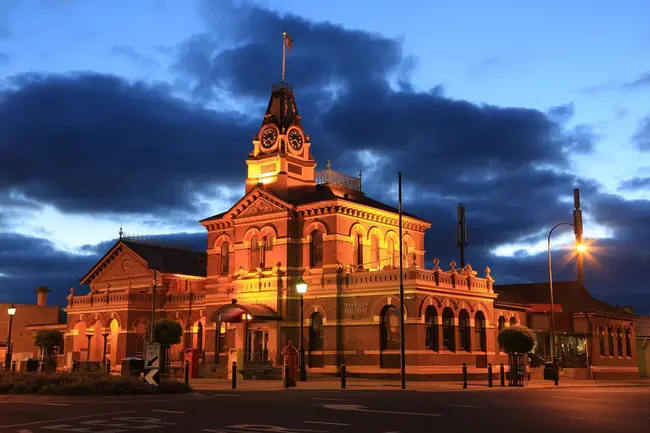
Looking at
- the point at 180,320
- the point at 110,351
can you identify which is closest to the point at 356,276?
the point at 180,320

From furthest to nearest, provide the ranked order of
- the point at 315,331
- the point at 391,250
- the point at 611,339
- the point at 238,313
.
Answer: the point at 611,339 < the point at 391,250 < the point at 315,331 < the point at 238,313

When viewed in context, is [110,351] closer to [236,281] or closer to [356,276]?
[236,281]

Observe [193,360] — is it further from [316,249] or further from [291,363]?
[316,249]

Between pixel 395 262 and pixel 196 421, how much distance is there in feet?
126

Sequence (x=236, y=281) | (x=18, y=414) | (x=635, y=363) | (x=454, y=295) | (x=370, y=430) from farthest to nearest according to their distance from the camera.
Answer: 1. (x=635, y=363)
2. (x=236, y=281)
3. (x=454, y=295)
4. (x=18, y=414)
5. (x=370, y=430)

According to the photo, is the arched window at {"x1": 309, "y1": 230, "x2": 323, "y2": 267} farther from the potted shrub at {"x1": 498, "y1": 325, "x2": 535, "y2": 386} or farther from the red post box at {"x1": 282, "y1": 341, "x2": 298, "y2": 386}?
the red post box at {"x1": 282, "y1": 341, "x2": 298, "y2": 386}

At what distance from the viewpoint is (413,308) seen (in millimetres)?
43844

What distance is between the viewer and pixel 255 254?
5428 cm

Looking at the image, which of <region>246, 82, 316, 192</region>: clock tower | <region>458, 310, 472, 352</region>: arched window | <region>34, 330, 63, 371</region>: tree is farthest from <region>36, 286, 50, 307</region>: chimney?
<region>458, 310, 472, 352</region>: arched window

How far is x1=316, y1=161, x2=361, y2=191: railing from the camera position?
5788 cm

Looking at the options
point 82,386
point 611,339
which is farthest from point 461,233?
point 82,386

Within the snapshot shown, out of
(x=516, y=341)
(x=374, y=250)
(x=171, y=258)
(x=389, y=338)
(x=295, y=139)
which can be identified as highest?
(x=295, y=139)

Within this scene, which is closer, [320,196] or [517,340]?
[517,340]

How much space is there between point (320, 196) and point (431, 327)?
12797mm
